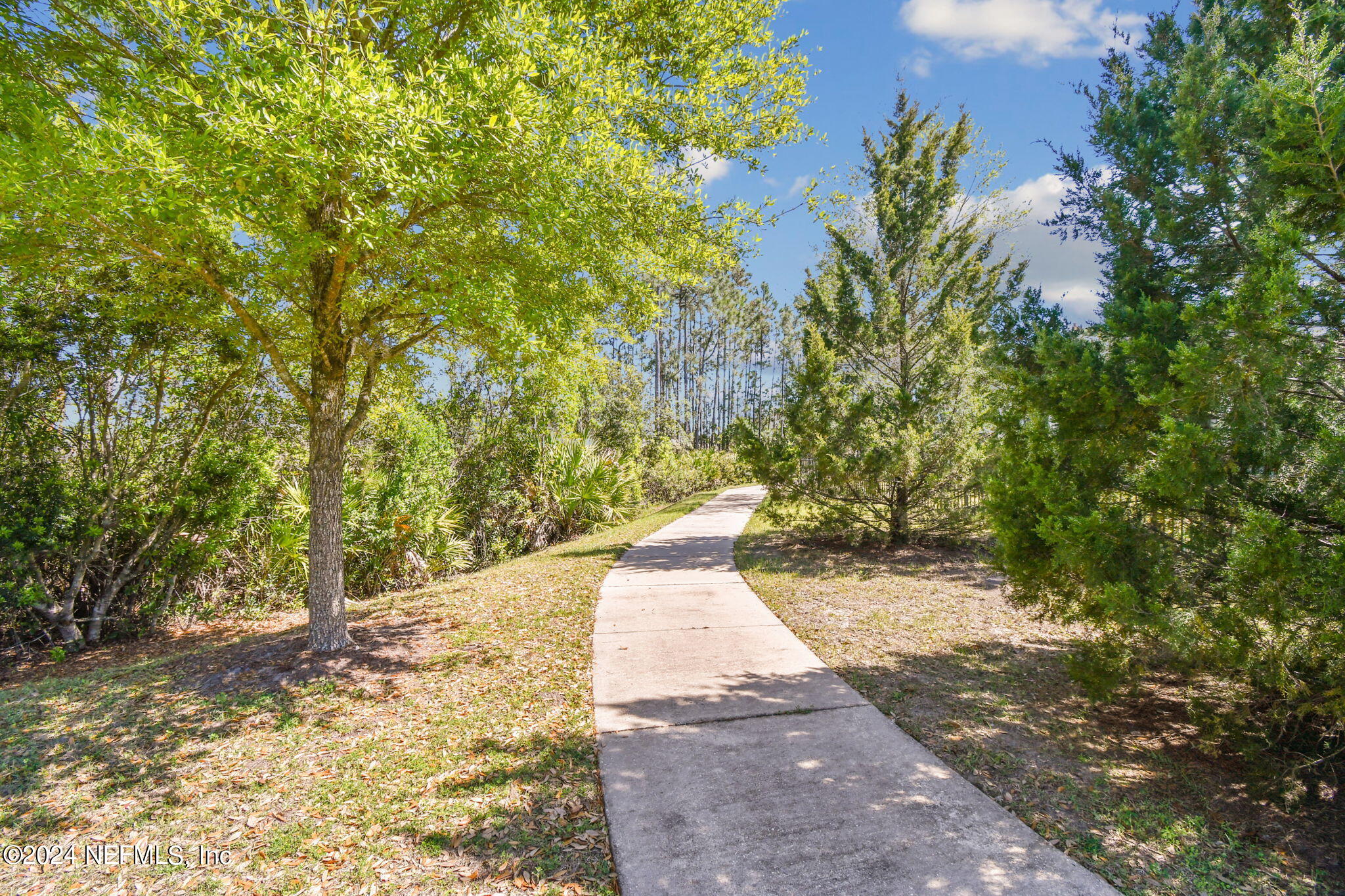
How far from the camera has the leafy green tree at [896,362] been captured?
8766mm

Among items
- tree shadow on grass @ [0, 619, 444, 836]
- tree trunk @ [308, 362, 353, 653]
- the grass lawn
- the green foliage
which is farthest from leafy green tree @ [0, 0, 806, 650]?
the green foliage

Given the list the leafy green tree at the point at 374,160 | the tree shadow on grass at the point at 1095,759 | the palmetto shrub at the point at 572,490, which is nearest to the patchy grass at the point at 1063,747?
the tree shadow on grass at the point at 1095,759

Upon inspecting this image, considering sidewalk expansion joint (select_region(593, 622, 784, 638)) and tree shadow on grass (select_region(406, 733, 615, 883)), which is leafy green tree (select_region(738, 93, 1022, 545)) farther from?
tree shadow on grass (select_region(406, 733, 615, 883))

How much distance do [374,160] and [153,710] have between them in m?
4.07

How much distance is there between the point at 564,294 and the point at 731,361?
42094 millimetres

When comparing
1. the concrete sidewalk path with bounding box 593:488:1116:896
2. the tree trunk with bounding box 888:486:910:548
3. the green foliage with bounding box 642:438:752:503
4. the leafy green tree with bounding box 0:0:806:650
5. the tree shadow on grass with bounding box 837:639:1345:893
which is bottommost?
the tree shadow on grass with bounding box 837:639:1345:893

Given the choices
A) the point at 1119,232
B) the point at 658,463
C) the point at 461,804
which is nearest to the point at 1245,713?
the point at 1119,232

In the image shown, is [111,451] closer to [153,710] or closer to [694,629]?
[153,710]

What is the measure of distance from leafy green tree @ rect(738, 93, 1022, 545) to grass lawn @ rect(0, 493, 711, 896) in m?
Result: 5.33

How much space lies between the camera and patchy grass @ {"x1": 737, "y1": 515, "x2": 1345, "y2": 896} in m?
2.54

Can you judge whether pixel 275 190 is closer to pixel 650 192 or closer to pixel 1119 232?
Result: pixel 650 192

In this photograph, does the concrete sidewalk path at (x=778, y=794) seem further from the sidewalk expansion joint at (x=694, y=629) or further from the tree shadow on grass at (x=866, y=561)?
the tree shadow on grass at (x=866, y=561)

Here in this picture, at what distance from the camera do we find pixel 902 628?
230 inches

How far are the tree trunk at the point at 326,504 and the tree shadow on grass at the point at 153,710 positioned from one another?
28cm
